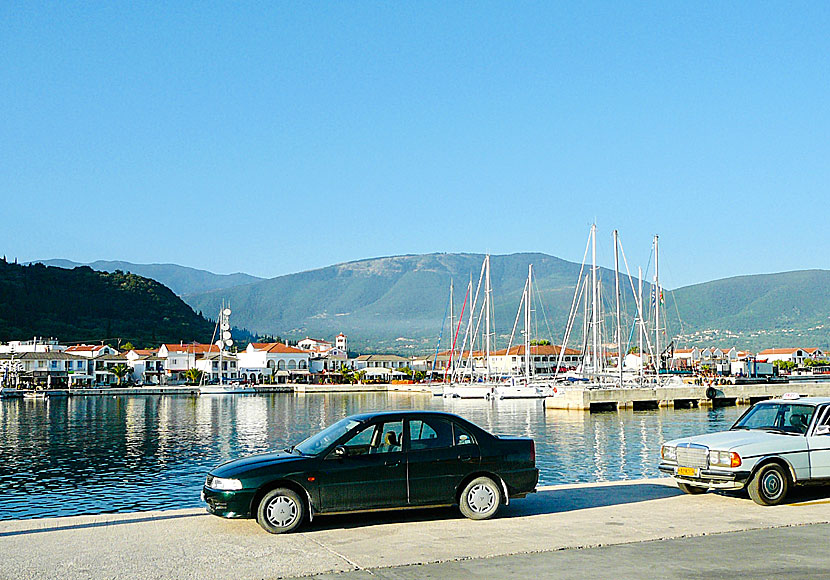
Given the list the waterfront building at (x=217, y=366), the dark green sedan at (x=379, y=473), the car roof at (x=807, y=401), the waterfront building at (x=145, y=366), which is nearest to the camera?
the dark green sedan at (x=379, y=473)

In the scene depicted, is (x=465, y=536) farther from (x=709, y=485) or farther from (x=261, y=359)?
(x=261, y=359)

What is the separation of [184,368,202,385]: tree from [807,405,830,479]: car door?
140 m

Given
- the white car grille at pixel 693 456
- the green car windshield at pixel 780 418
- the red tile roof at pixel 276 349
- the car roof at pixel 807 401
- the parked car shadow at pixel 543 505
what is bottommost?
the parked car shadow at pixel 543 505

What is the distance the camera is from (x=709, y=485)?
585 inches

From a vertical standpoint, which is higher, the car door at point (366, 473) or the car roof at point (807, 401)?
the car roof at point (807, 401)

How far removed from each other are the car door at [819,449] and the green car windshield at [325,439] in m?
7.60

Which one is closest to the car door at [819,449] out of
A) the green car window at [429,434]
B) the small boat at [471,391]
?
the green car window at [429,434]

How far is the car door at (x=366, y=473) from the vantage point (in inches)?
508

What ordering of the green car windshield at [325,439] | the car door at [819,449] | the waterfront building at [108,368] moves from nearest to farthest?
the green car windshield at [325,439], the car door at [819,449], the waterfront building at [108,368]

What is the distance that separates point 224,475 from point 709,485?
7.91 meters

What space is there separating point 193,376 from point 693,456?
141 meters

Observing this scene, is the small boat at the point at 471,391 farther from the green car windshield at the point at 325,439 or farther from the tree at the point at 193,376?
the green car windshield at the point at 325,439

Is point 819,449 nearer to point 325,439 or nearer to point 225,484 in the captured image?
point 325,439

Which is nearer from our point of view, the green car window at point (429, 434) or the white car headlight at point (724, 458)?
the green car window at point (429, 434)
